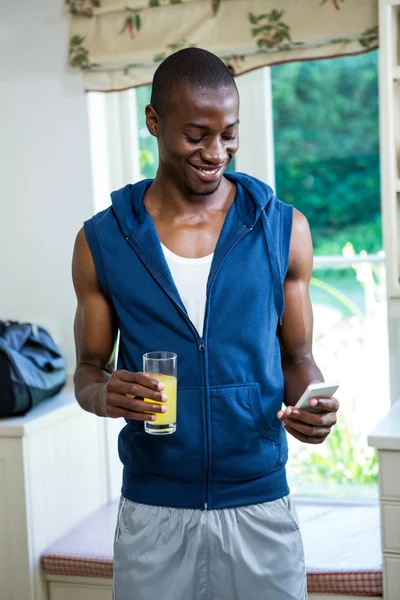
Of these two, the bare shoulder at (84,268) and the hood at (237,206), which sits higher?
the hood at (237,206)

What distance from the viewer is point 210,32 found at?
2924 mm

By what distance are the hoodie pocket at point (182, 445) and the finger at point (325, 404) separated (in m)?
0.24

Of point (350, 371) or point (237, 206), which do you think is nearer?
point (237, 206)

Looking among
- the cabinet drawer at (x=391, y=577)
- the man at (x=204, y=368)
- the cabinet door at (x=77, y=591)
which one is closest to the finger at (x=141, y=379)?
the man at (x=204, y=368)

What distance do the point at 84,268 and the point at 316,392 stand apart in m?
0.53

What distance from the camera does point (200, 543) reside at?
166cm

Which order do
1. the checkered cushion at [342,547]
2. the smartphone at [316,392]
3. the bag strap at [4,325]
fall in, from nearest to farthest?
the smartphone at [316,392] → the checkered cushion at [342,547] → the bag strap at [4,325]

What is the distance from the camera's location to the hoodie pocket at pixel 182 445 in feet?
5.45

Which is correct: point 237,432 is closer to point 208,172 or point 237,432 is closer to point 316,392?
point 316,392

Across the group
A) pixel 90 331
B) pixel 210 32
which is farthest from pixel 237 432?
pixel 210 32

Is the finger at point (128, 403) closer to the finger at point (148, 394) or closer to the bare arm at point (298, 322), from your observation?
the finger at point (148, 394)

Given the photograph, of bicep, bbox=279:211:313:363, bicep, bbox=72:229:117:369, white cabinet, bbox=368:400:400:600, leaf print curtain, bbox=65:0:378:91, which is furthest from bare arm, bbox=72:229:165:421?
leaf print curtain, bbox=65:0:378:91

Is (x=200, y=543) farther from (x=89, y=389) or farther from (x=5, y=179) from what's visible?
(x=5, y=179)

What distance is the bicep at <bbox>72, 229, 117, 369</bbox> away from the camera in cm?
176
